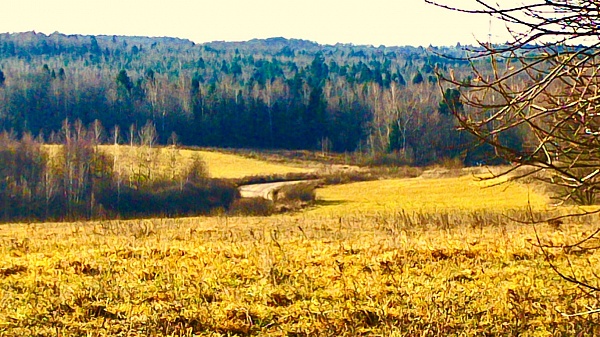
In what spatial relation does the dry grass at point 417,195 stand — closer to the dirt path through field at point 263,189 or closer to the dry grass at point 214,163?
the dirt path through field at point 263,189

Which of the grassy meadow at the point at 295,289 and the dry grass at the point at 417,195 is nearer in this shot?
the grassy meadow at the point at 295,289

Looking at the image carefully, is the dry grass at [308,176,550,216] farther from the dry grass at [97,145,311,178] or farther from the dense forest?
the dense forest

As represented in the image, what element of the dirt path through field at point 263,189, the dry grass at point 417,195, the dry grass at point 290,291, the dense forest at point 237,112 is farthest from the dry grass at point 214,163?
the dry grass at point 290,291

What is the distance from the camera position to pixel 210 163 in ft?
229

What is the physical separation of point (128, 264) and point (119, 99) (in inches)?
3247

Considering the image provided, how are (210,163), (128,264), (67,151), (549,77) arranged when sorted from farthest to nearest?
(210,163) < (67,151) < (128,264) < (549,77)

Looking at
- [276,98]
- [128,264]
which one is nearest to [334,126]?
[276,98]

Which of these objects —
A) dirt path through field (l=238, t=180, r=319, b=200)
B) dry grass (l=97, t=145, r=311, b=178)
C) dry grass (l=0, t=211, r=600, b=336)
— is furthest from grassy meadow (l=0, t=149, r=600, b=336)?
dry grass (l=97, t=145, r=311, b=178)

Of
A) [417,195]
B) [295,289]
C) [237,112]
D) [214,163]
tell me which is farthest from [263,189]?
[295,289]

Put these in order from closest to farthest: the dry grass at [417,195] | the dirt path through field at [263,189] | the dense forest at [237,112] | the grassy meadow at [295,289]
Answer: the grassy meadow at [295,289]
the dry grass at [417,195]
the dirt path through field at [263,189]
the dense forest at [237,112]

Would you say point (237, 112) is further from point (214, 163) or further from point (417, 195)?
point (417, 195)

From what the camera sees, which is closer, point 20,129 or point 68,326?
point 68,326

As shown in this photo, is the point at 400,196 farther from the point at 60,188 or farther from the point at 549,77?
the point at 549,77

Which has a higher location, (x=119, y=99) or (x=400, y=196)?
(x=119, y=99)
